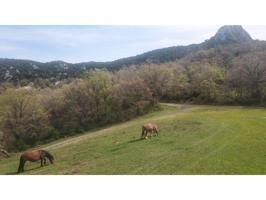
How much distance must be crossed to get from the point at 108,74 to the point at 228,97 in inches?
684

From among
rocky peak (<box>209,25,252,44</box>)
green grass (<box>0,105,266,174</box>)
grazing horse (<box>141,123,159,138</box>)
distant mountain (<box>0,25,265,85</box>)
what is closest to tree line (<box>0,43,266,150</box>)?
distant mountain (<box>0,25,265,85</box>)

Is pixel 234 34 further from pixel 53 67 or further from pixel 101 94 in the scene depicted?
pixel 53 67

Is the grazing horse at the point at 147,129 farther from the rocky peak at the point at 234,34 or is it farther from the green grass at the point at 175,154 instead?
the rocky peak at the point at 234,34

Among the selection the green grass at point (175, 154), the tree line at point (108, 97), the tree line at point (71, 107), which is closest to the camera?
the green grass at point (175, 154)

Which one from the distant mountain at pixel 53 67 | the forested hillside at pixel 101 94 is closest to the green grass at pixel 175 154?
the distant mountain at pixel 53 67

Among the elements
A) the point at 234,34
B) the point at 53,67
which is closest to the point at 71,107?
the point at 53,67

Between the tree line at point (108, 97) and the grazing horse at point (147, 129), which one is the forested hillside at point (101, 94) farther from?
the grazing horse at point (147, 129)

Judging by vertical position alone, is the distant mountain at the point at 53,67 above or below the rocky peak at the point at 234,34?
below

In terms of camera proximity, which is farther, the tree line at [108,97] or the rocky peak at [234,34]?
the rocky peak at [234,34]

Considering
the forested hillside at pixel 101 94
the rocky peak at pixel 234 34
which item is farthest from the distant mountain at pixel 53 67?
the forested hillside at pixel 101 94

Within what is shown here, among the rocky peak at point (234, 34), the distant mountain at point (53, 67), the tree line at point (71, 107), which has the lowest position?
the tree line at point (71, 107)

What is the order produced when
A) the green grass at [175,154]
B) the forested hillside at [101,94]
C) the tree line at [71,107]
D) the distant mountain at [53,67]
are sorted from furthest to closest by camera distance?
the forested hillside at [101,94] → the tree line at [71,107] → the distant mountain at [53,67] → the green grass at [175,154]

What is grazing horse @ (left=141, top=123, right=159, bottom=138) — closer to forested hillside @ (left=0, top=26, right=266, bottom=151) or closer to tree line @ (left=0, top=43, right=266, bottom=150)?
forested hillside @ (left=0, top=26, right=266, bottom=151)
